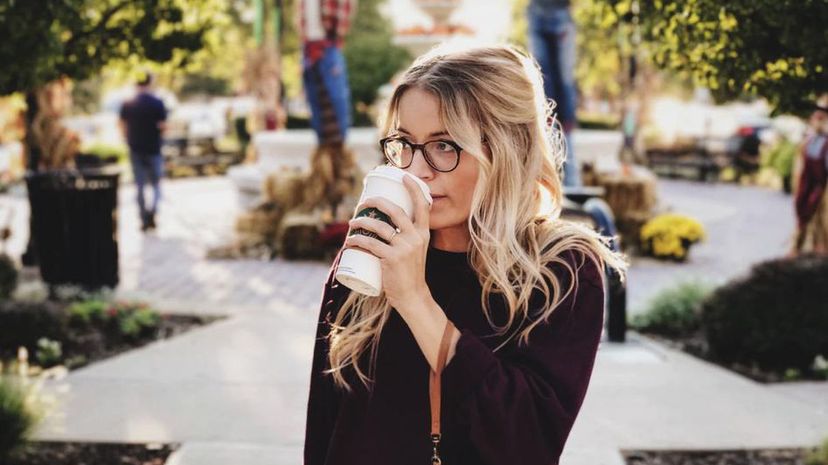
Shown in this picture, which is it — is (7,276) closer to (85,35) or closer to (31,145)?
(31,145)

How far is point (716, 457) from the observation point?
14.5 feet

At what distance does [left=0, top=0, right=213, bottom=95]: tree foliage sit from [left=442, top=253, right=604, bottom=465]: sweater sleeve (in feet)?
10.8

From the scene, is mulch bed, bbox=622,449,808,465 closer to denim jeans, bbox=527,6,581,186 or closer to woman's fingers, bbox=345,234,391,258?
woman's fingers, bbox=345,234,391,258

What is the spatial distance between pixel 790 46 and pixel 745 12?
0.28 m

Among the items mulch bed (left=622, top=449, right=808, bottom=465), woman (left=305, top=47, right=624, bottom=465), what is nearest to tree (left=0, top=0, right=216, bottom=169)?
woman (left=305, top=47, right=624, bottom=465)

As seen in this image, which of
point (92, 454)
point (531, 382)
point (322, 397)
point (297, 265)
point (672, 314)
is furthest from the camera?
point (297, 265)

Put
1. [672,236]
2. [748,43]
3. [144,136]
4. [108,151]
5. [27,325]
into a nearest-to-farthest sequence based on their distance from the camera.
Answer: [748,43] → [27,325] → [672,236] → [144,136] → [108,151]

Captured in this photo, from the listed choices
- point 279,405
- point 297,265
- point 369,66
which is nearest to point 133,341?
point 279,405

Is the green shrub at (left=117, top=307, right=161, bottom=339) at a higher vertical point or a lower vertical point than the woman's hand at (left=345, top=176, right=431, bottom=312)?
lower

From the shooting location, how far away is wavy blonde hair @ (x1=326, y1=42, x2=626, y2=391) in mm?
1863

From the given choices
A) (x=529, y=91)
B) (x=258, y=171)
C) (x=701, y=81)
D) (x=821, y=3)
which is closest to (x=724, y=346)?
(x=701, y=81)

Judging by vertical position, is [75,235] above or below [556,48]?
below

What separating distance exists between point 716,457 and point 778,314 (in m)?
1.84

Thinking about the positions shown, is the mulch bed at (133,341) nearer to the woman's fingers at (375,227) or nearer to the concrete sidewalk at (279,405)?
the concrete sidewalk at (279,405)
